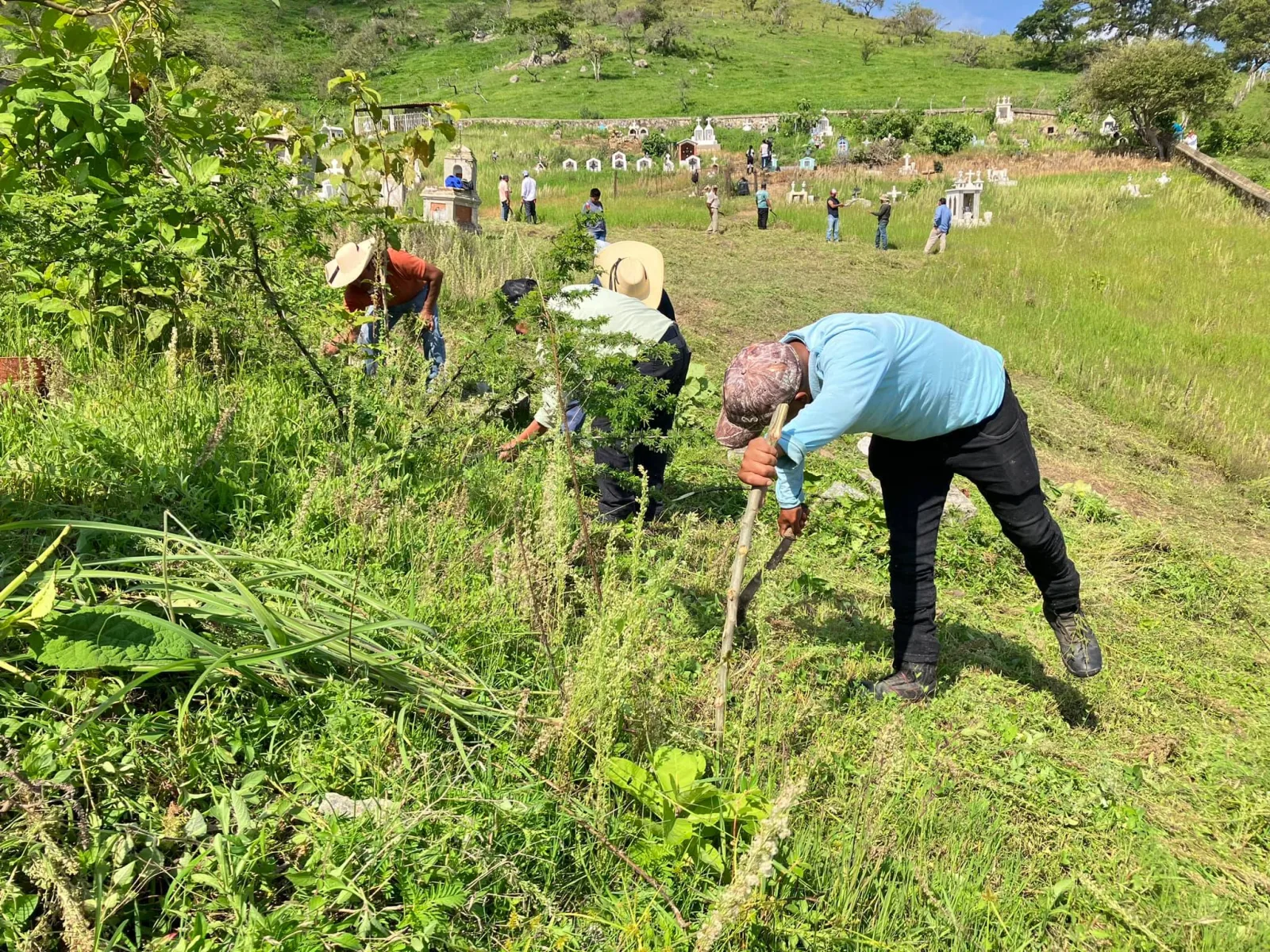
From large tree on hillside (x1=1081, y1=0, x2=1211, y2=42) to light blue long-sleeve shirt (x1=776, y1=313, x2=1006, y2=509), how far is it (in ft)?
248

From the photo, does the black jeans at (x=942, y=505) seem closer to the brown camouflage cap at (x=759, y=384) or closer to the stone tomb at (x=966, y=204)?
the brown camouflage cap at (x=759, y=384)

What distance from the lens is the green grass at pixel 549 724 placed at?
140 centimetres

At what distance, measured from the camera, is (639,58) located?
2094 inches

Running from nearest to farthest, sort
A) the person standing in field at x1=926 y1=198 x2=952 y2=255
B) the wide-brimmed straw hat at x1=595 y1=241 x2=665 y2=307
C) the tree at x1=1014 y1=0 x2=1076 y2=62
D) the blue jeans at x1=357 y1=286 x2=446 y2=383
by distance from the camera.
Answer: the wide-brimmed straw hat at x1=595 y1=241 x2=665 y2=307, the blue jeans at x1=357 y1=286 x2=446 y2=383, the person standing in field at x1=926 y1=198 x2=952 y2=255, the tree at x1=1014 y1=0 x2=1076 y2=62

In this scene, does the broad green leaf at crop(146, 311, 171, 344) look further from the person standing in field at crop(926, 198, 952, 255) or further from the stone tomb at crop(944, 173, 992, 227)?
the stone tomb at crop(944, 173, 992, 227)

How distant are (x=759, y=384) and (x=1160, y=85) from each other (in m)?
33.0

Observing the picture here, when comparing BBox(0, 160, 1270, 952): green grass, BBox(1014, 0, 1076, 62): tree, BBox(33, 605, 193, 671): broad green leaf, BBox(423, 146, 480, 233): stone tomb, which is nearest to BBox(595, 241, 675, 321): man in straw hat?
BBox(0, 160, 1270, 952): green grass

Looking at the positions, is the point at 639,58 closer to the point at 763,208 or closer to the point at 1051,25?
the point at 1051,25

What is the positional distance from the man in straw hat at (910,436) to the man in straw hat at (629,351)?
2.49 ft

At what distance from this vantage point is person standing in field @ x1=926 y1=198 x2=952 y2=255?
14.4 m

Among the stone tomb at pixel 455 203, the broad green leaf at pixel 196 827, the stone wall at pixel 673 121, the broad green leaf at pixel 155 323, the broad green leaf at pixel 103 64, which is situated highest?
the stone wall at pixel 673 121

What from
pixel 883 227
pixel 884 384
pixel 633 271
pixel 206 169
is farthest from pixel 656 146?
pixel 884 384

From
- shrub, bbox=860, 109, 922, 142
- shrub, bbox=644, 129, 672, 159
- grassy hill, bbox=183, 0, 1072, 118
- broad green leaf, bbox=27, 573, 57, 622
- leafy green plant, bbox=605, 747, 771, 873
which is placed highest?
grassy hill, bbox=183, 0, 1072, 118

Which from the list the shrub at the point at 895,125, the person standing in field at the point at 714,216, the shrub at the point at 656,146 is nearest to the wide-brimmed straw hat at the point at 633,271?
the person standing in field at the point at 714,216
